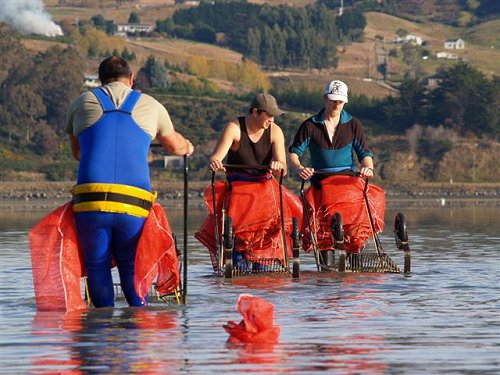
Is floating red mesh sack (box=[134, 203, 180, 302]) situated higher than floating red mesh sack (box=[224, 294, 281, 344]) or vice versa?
floating red mesh sack (box=[134, 203, 180, 302])

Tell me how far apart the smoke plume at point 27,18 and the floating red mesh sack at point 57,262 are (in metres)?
137

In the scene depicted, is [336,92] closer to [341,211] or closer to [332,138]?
[332,138]

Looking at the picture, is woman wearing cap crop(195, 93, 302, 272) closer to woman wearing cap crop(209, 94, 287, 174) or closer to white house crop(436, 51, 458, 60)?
woman wearing cap crop(209, 94, 287, 174)

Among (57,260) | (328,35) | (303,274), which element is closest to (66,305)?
(57,260)

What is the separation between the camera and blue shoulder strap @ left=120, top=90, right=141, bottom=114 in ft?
41.4

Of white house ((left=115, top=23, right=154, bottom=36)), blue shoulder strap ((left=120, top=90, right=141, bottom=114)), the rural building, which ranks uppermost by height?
white house ((left=115, top=23, right=154, bottom=36))

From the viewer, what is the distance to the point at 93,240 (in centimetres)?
1257

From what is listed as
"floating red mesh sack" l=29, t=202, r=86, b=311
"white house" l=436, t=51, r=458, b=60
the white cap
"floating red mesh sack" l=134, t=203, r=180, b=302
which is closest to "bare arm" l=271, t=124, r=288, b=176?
the white cap

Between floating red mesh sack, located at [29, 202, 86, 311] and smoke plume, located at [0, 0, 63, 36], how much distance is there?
137 m

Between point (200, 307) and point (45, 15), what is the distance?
149 metres

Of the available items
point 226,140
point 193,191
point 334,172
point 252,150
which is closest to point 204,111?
point 193,191


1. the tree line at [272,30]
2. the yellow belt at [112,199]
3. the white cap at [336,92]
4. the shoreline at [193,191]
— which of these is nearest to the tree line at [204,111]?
the shoreline at [193,191]

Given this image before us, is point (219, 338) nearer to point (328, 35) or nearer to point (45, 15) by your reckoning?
point (45, 15)

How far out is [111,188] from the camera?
12445mm
